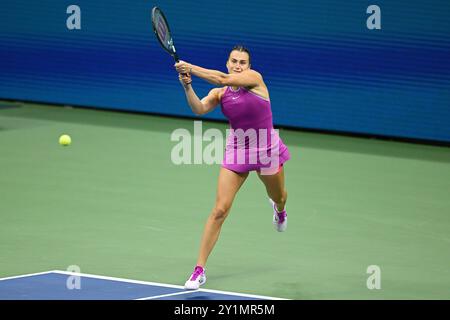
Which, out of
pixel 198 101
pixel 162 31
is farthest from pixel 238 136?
pixel 162 31

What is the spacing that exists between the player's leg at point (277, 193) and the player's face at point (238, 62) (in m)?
1.08

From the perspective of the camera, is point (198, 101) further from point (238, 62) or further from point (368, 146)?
point (368, 146)

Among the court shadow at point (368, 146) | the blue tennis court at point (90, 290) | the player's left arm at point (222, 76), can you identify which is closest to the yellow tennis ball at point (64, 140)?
the court shadow at point (368, 146)

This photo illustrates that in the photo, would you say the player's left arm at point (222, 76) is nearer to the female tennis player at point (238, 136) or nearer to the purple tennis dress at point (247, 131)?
the female tennis player at point (238, 136)

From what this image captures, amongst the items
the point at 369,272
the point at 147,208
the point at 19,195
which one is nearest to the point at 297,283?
the point at 369,272

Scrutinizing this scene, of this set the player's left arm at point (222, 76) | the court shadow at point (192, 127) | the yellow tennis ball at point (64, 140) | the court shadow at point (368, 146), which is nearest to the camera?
the player's left arm at point (222, 76)

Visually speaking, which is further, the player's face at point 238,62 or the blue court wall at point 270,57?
the blue court wall at point 270,57

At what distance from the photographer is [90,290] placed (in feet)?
31.5

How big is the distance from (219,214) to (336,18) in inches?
334

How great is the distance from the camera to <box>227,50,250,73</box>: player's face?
392 inches

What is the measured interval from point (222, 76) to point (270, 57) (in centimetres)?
881

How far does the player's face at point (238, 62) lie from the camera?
9.95 metres

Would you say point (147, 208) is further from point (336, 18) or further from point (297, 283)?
point (336, 18)
